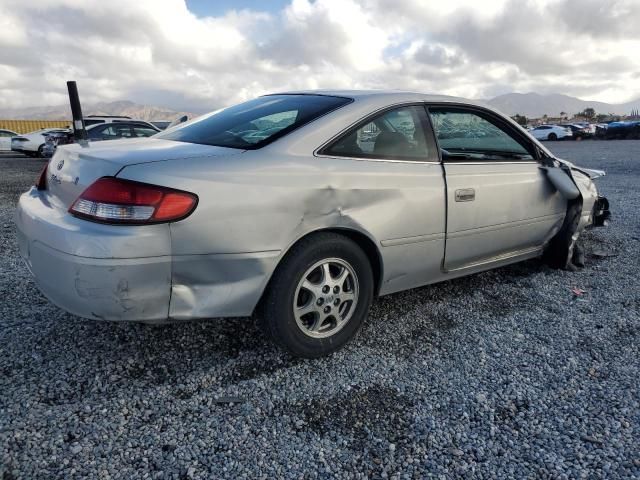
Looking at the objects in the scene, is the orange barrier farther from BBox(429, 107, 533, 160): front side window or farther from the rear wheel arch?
the rear wheel arch

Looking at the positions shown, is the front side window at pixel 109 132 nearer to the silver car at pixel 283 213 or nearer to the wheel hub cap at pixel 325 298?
the silver car at pixel 283 213

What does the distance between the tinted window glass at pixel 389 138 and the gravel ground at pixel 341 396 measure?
110 cm

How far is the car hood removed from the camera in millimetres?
2262

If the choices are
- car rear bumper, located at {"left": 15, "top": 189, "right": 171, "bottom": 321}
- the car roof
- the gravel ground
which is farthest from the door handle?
car rear bumper, located at {"left": 15, "top": 189, "right": 171, "bottom": 321}

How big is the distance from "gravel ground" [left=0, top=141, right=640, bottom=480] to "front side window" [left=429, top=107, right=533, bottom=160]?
3.63 ft

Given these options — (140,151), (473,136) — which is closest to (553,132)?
(473,136)

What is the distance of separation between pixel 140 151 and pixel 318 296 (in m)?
1.16

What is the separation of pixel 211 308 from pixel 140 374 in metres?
0.58

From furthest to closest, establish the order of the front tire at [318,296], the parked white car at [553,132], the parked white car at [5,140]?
the parked white car at [553,132], the parked white car at [5,140], the front tire at [318,296]

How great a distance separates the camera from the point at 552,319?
3.24 metres

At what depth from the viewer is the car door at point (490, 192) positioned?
3.12 meters

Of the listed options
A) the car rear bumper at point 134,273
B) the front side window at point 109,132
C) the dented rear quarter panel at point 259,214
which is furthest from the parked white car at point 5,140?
→ the dented rear quarter panel at point 259,214

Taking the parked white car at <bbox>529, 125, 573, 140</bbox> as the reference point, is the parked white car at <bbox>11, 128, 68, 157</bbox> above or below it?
below

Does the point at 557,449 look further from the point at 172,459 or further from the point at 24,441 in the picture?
the point at 24,441
